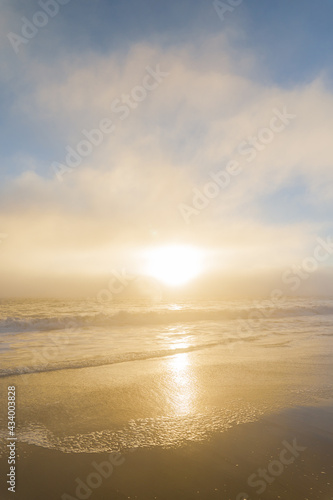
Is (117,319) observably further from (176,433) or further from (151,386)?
(176,433)

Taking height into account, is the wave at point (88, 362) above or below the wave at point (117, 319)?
above

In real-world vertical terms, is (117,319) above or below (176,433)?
below

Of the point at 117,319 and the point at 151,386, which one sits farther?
the point at 117,319

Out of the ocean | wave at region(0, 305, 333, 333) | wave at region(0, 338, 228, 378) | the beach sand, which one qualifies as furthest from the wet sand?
wave at region(0, 305, 333, 333)

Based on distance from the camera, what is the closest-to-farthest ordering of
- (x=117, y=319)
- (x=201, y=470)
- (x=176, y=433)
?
(x=201, y=470) < (x=176, y=433) < (x=117, y=319)

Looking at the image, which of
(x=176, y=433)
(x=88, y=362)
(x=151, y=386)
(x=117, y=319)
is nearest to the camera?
(x=176, y=433)

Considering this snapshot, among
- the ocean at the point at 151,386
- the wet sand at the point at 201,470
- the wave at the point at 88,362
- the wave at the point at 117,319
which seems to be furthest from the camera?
the wave at the point at 117,319

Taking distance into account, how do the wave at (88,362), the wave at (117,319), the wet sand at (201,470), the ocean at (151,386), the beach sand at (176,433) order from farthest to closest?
the wave at (117,319), the wave at (88,362), the ocean at (151,386), the beach sand at (176,433), the wet sand at (201,470)

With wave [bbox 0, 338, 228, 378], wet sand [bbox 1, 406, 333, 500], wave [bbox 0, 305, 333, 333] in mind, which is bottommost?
wave [bbox 0, 305, 333, 333]

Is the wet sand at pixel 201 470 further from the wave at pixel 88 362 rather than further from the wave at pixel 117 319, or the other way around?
the wave at pixel 117 319

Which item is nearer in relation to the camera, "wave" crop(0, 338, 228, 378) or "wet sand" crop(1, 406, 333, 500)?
"wet sand" crop(1, 406, 333, 500)

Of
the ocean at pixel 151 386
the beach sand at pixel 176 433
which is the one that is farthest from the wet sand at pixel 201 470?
the ocean at pixel 151 386

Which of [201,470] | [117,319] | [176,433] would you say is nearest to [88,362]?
[176,433]

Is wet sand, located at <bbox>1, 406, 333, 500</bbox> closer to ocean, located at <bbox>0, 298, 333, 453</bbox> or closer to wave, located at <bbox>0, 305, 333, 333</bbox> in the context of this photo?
ocean, located at <bbox>0, 298, 333, 453</bbox>
